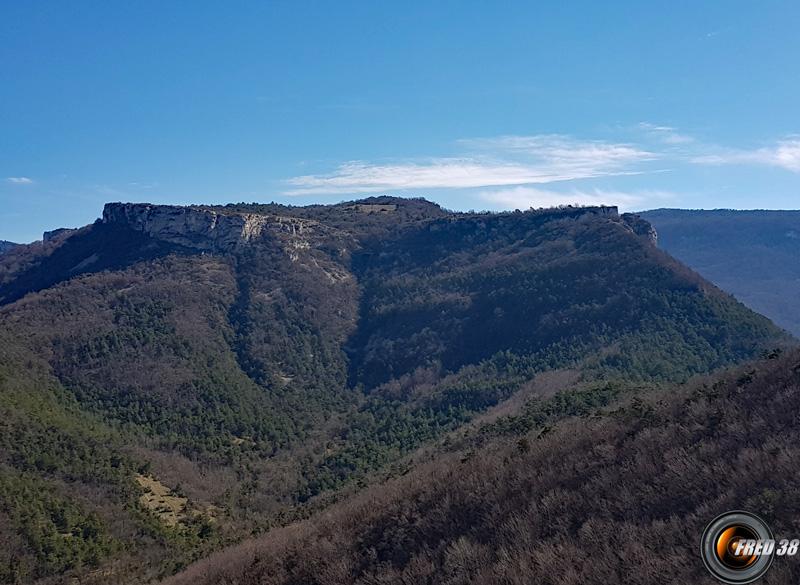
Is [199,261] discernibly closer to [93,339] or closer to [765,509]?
[93,339]

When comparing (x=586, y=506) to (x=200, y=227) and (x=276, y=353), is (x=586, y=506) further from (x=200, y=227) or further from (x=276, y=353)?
(x=200, y=227)

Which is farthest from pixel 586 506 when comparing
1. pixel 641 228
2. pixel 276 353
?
pixel 641 228

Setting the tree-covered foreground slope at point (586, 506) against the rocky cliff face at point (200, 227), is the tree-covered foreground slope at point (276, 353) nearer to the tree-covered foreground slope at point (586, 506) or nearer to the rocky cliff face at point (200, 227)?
the rocky cliff face at point (200, 227)

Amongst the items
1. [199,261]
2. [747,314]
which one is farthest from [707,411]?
[199,261]

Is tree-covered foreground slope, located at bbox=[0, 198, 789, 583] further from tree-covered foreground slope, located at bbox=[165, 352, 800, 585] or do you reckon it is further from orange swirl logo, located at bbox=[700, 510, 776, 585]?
orange swirl logo, located at bbox=[700, 510, 776, 585]

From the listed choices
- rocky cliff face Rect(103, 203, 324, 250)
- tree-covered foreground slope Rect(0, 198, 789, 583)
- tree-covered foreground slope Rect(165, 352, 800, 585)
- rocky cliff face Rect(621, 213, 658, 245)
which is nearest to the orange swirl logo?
tree-covered foreground slope Rect(165, 352, 800, 585)
